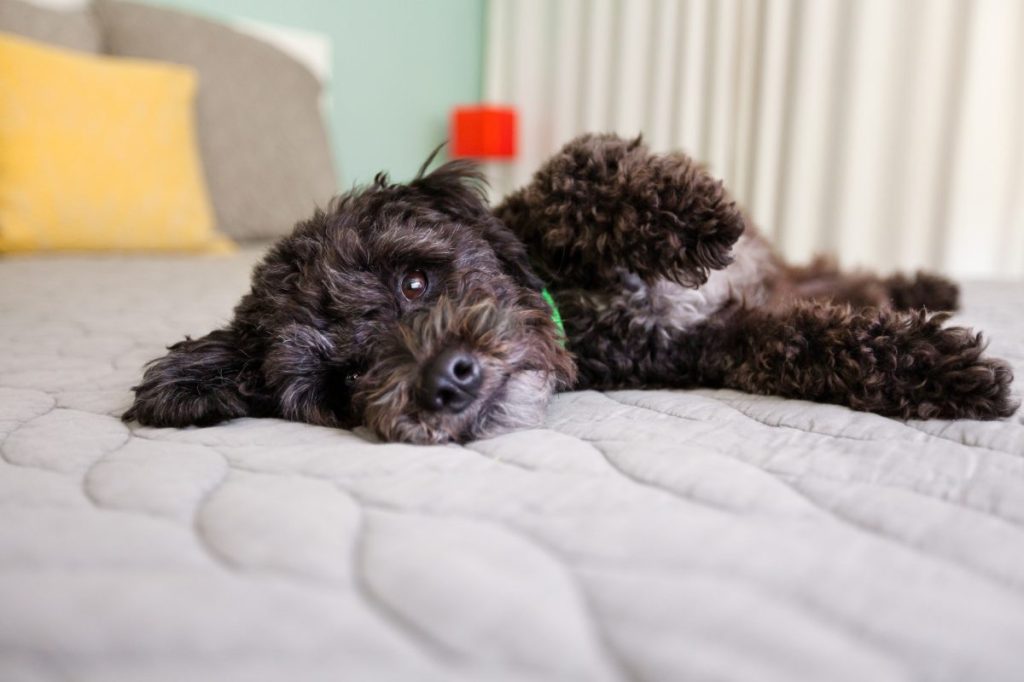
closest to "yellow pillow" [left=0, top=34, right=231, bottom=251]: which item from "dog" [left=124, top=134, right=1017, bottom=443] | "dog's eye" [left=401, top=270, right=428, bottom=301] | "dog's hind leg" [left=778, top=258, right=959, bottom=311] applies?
"dog" [left=124, top=134, right=1017, bottom=443]

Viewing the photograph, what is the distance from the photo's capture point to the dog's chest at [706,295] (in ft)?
5.20

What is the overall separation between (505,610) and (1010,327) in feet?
5.57

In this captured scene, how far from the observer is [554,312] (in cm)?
155

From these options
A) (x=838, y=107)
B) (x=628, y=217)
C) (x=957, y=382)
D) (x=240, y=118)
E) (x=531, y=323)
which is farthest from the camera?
(x=838, y=107)

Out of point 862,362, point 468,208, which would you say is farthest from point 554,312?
point 862,362

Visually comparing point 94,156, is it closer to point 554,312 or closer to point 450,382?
point 554,312

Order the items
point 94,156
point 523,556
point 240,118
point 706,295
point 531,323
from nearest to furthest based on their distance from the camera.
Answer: point 523,556 → point 531,323 → point 706,295 → point 94,156 → point 240,118

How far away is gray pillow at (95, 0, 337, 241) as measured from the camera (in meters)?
3.49

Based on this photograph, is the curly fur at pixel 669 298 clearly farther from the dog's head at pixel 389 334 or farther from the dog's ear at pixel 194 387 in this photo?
the dog's ear at pixel 194 387

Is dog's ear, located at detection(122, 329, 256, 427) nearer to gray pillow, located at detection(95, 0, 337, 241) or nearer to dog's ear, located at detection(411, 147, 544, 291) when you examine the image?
dog's ear, located at detection(411, 147, 544, 291)

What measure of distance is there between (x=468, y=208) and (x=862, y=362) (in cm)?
79

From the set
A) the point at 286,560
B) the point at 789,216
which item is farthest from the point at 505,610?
the point at 789,216

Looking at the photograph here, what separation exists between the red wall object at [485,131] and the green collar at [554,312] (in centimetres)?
387

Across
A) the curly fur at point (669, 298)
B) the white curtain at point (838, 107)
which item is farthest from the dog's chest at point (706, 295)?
the white curtain at point (838, 107)
